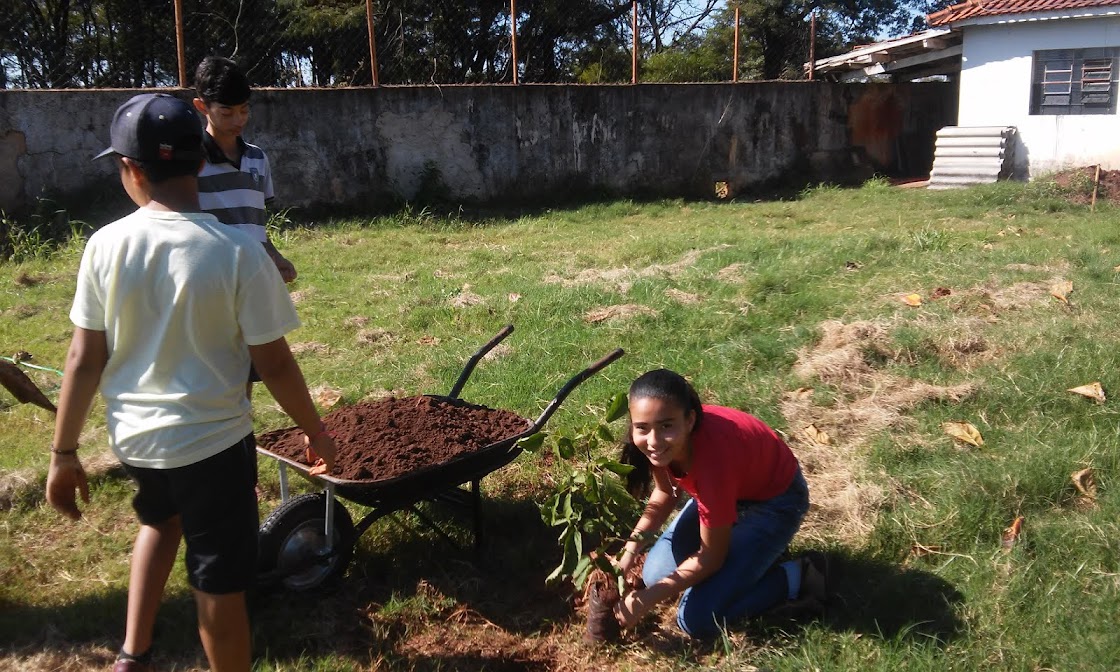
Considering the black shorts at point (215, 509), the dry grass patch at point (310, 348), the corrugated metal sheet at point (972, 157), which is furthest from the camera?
the corrugated metal sheet at point (972, 157)

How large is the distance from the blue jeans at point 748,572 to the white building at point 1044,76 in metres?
13.8

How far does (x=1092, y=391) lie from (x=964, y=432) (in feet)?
2.41

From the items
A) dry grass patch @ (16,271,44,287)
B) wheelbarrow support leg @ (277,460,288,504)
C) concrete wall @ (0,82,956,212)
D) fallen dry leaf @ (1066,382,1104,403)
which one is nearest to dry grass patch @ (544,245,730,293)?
fallen dry leaf @ (1066,382,1104,403)

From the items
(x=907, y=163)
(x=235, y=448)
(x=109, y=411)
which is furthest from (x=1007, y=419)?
(x=907, y=163)

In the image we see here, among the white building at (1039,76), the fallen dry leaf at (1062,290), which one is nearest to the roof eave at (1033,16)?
the white building at (1039,76)

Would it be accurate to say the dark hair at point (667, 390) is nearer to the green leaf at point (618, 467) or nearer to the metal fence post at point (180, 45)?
the green leaf at point (618, 467)

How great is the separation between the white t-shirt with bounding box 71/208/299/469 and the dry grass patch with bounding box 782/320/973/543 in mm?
2221

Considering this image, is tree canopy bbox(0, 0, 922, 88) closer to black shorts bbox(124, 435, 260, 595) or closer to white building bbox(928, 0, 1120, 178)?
white building bbox(928, 0, 1120, 178)

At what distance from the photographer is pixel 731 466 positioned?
2.81 meters

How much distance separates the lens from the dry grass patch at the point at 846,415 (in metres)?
3.55

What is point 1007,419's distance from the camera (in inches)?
164

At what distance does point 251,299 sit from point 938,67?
17.8m

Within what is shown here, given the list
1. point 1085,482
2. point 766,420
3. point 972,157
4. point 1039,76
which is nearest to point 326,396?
point 766,420

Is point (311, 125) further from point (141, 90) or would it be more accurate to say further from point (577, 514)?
point (577, 514)
